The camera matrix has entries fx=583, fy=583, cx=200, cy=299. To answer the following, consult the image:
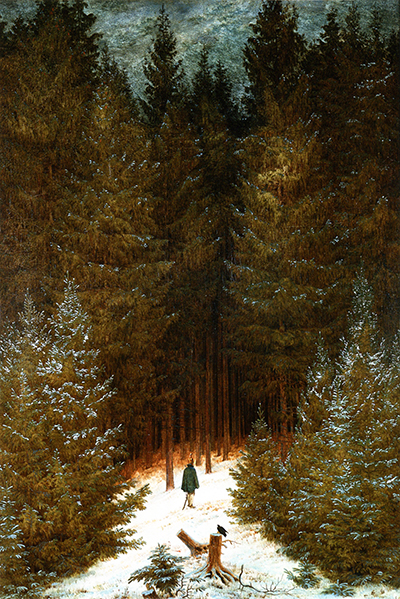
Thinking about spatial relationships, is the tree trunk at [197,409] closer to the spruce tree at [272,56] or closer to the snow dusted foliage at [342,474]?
the snow dusted foliage at [342,474]

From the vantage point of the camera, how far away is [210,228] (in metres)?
8.88

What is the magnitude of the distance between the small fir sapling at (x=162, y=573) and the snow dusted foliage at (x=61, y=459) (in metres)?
0.46

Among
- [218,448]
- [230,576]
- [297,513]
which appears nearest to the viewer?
[230,576]

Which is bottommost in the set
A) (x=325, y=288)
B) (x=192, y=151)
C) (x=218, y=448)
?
(x=218, y=448)

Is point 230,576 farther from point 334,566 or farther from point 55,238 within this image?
point 55,238

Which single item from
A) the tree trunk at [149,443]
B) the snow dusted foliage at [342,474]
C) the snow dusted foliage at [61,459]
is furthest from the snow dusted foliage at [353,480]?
the snow dusted foliage at [61,459]

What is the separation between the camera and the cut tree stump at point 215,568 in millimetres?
7324

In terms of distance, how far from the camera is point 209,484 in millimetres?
8266

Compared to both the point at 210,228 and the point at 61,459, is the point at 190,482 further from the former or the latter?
the point at 210,228

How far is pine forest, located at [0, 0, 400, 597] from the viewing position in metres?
8.38

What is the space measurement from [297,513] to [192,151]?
5.47 metres

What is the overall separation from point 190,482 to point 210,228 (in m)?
3.73

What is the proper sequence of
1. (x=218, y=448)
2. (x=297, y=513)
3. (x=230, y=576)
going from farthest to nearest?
1. (x=218, y=448)
2. (x=297, y=513)
3. (x=230, y=576)

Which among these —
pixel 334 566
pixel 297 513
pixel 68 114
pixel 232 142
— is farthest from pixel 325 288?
pixel 68 114
